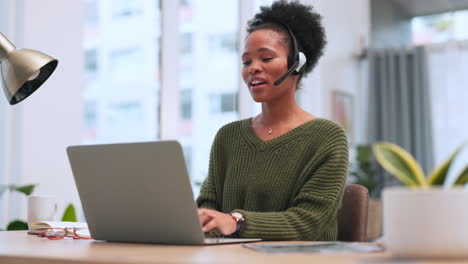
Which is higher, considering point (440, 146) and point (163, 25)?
point (163, 25)

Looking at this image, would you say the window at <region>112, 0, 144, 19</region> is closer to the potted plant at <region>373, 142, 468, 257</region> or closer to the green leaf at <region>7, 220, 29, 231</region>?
the green leaf at <region>7, 220, 29, 231</region>

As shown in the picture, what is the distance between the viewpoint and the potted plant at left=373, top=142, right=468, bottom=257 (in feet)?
2.31

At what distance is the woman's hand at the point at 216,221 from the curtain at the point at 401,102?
184 inches

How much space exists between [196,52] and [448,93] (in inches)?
111

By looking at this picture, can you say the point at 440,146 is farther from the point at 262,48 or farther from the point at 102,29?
the point at 262,48

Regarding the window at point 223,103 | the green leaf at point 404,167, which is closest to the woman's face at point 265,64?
the green leaf at point 404,167

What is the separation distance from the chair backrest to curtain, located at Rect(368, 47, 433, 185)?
420 centimetres

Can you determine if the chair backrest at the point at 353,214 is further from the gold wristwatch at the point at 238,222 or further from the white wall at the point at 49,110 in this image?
the white wall at the point at 49,110

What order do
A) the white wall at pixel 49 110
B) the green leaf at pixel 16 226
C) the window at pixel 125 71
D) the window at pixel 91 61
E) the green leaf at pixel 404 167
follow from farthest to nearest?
the window at pixel 125 71, the window at pixel 91 61, the white wall at pixel 49 110, the green leaf at pixel 16 226, the green leaf at pixel 404 167

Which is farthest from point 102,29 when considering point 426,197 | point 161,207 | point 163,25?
point 426,197

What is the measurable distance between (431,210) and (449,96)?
17.2 feet

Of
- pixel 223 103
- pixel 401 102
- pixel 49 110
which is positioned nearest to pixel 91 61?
pixel 49 110

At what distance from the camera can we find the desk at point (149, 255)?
78 cm

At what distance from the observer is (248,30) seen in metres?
1.79
